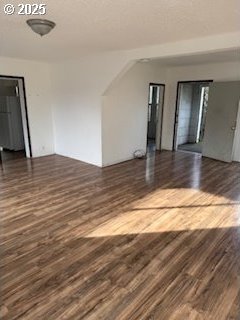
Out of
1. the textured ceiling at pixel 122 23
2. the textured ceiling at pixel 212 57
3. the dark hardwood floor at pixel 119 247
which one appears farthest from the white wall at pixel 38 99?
the textured ceiling at pixel 212 57

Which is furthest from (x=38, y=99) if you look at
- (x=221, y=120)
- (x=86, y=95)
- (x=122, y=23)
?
(x=221, y=120)

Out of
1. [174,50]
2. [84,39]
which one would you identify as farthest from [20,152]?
[174,50]

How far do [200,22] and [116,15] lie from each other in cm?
95

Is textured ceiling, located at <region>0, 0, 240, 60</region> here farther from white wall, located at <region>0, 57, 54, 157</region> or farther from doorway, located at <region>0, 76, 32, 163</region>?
doorway, located at <region>0, 76, 32, 163</region>

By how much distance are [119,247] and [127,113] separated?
3718mm

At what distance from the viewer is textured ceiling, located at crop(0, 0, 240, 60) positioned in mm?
2123

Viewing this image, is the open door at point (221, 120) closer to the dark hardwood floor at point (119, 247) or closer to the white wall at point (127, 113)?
the dark hardwood floor at point (119, 247)

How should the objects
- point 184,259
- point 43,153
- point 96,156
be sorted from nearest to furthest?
1. point 184,259
2. point 96,156
3. point 43,153

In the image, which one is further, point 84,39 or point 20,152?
point 20,152

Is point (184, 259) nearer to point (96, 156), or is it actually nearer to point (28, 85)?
point (96, 156)

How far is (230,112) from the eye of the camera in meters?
5.60

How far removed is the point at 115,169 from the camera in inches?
203

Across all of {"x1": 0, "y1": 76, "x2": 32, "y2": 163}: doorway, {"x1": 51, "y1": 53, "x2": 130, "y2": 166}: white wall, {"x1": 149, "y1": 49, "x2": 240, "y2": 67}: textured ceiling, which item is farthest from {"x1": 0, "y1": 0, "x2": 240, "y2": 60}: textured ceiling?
{"x1": 0, "y1": 76, "x2": 32, "y2": 163}: doorway

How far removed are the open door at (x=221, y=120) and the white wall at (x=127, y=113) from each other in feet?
5.27
